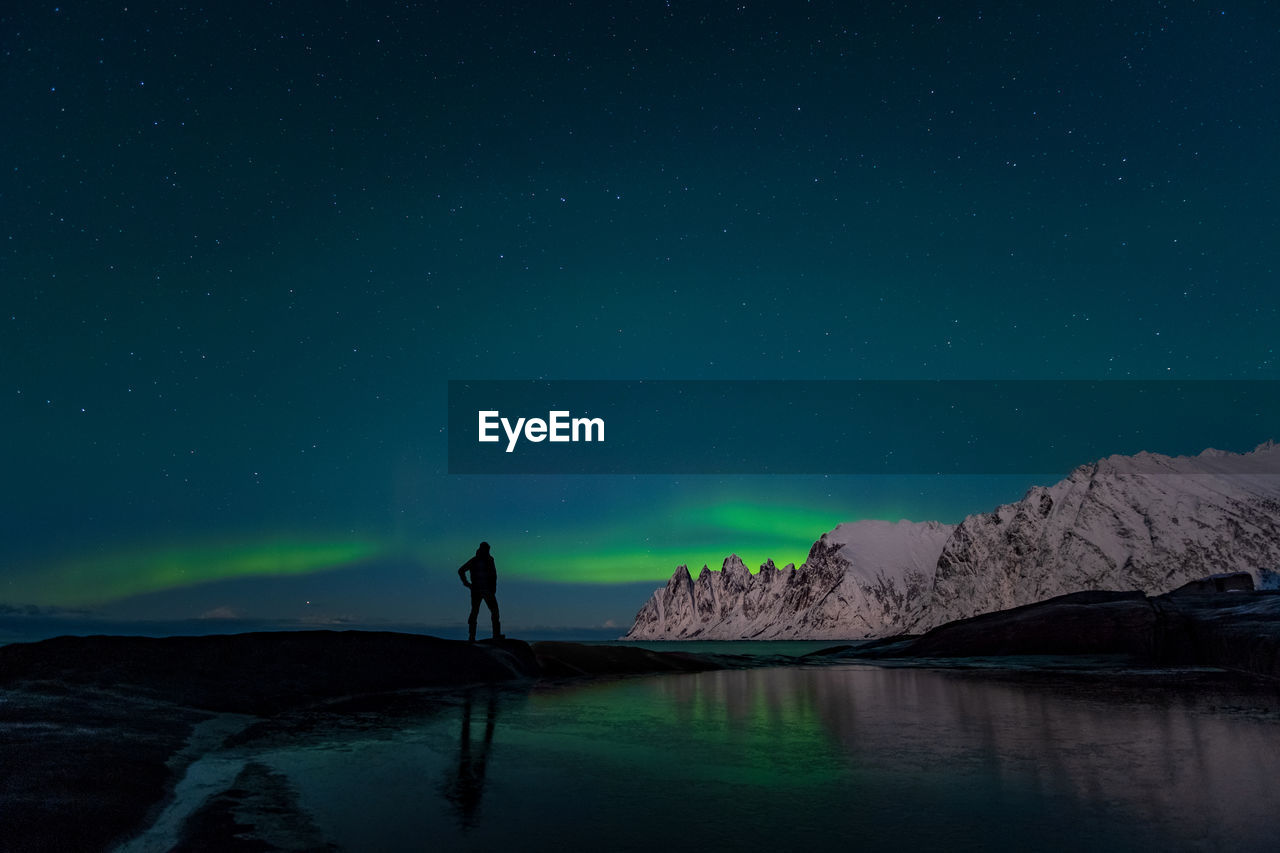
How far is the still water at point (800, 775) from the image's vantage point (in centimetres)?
385

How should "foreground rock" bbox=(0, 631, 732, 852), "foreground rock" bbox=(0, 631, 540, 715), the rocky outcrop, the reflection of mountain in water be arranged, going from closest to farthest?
"foreground rock" bbox=(0, 631, 732, 852) < the reflection of mountain in water < "foreground rock" bbox=(0, 631, 540, 715) < the rocky outcrop

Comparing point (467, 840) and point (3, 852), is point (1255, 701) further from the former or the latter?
point (3, 852)

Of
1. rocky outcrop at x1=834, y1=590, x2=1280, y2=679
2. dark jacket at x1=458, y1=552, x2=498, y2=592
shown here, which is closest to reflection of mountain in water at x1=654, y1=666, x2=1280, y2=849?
rocky outcrop at x1=834, y1=590, x2=1280, y2=679

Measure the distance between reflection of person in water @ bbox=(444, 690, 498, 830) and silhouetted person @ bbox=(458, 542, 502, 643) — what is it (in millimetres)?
9871

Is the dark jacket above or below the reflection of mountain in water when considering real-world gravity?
above

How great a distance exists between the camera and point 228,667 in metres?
10.4

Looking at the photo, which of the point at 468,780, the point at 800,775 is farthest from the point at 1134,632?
the point at 468,780

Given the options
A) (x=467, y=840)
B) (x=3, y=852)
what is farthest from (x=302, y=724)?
(x=467, y=840)

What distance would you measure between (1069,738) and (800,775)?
3.02 m

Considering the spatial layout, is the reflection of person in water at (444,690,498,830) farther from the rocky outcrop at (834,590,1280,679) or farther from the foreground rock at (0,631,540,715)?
the rocky outcrop at (834,590,1280,679)

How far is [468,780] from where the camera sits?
5195 mm

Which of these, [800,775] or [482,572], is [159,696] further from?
[482,572]

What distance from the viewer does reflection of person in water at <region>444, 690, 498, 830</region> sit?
14.3 feet

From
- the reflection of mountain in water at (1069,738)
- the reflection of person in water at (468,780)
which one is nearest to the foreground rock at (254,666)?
the reflection of person in water at (468,780)
